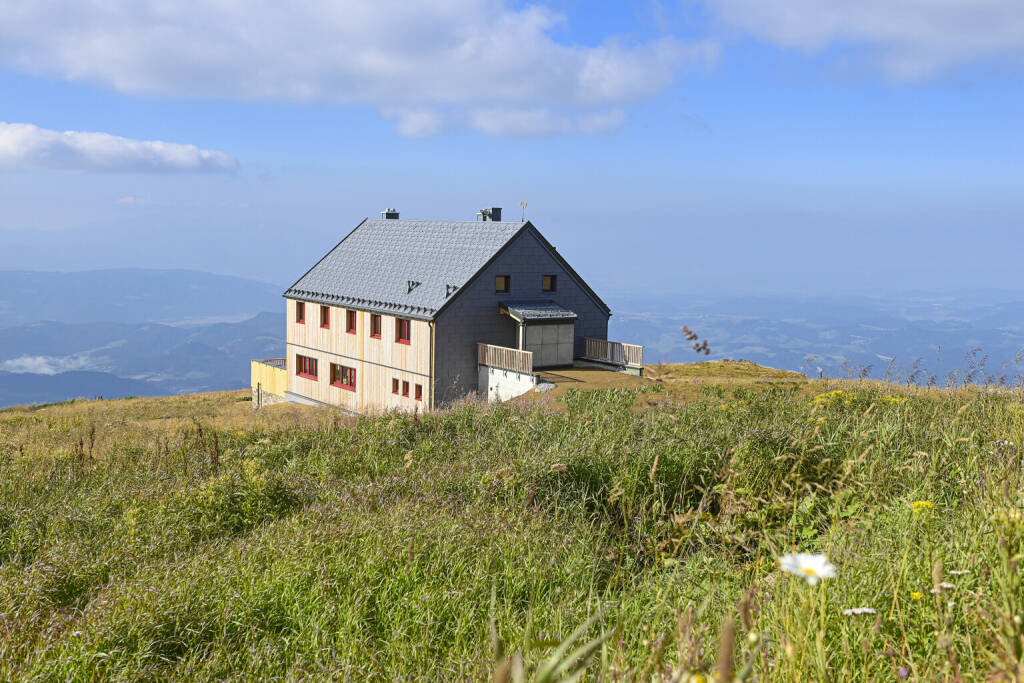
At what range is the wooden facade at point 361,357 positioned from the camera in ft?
96.7

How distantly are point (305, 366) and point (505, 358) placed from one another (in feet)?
42.3

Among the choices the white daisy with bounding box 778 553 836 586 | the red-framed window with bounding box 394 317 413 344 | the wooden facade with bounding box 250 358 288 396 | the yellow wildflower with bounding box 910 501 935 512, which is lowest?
the wooden facade with bounding box 250 358 288 396

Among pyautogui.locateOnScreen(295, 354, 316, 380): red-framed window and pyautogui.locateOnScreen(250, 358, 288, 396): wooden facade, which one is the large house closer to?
pyautogui.locateOnScreen(295, 354, 316, 380): red-framed window

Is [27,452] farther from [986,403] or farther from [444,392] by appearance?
[444,392]

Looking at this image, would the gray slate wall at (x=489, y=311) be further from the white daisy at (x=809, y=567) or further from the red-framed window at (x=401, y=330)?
the white daisy at (x=809, y=567)

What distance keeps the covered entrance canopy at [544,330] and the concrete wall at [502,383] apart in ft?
4.91

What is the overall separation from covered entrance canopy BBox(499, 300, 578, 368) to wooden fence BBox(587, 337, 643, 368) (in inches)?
50.6

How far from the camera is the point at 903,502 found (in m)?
5.75

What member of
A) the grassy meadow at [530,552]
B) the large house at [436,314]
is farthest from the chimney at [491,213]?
the grassy meadow at [530,552]

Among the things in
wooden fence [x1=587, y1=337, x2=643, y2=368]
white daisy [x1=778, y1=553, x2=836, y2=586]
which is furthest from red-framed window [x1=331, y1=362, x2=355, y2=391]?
white daisy [x1=778, y1=553, x2=836, y2=586]

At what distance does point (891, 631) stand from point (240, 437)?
34.2 ft

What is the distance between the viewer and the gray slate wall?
94.8ft

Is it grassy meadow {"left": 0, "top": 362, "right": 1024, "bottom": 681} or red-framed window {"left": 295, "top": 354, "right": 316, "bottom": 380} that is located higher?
grassy meadow {"left": 0, "top": 362, "right": 1024, "bottom": 681}

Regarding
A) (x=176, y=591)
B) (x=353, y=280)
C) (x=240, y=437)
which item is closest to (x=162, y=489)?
(x=176, y=591)
